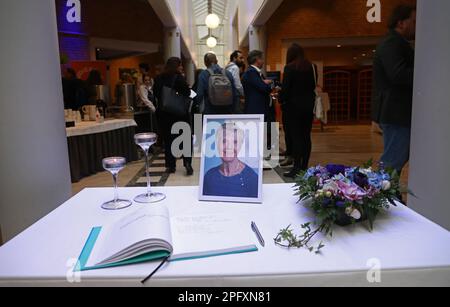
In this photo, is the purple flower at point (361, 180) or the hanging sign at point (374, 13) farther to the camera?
the hanging sign at point (374, 13)

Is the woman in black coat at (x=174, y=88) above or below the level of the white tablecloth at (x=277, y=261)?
above

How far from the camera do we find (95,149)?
4531 mm

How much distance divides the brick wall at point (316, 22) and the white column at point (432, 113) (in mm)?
8243

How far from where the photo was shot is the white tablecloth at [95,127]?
409cm

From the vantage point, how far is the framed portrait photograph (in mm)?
1172

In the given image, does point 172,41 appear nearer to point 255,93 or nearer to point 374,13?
point 255,93

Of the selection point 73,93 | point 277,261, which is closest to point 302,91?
point 277,261

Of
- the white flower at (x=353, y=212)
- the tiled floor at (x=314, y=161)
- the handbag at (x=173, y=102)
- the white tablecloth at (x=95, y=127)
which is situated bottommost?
the tiled floor at (x=314, y=161)

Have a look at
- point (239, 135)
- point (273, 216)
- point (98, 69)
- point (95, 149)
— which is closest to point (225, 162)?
point (239, 135)

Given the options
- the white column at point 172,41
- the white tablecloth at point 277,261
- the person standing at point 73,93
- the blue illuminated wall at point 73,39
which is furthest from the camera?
the white column at point 172,41

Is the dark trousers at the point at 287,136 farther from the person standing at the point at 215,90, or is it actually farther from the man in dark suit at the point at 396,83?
the man in dark suit at the point at 396,83

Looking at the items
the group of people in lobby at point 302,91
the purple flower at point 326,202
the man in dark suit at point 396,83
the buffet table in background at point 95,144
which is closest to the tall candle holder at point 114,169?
the purple flower at point 326,202

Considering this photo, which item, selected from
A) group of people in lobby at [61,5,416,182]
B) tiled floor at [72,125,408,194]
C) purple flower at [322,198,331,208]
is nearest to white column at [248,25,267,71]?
→ tiled floor at [72,125,408,194]

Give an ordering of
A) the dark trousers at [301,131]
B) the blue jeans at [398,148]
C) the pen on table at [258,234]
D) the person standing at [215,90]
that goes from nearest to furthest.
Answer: the pen on table at [258,234] < the blue jeans at [398,148] < the dark trousers at [301,131] < the person standing at [215,90]
